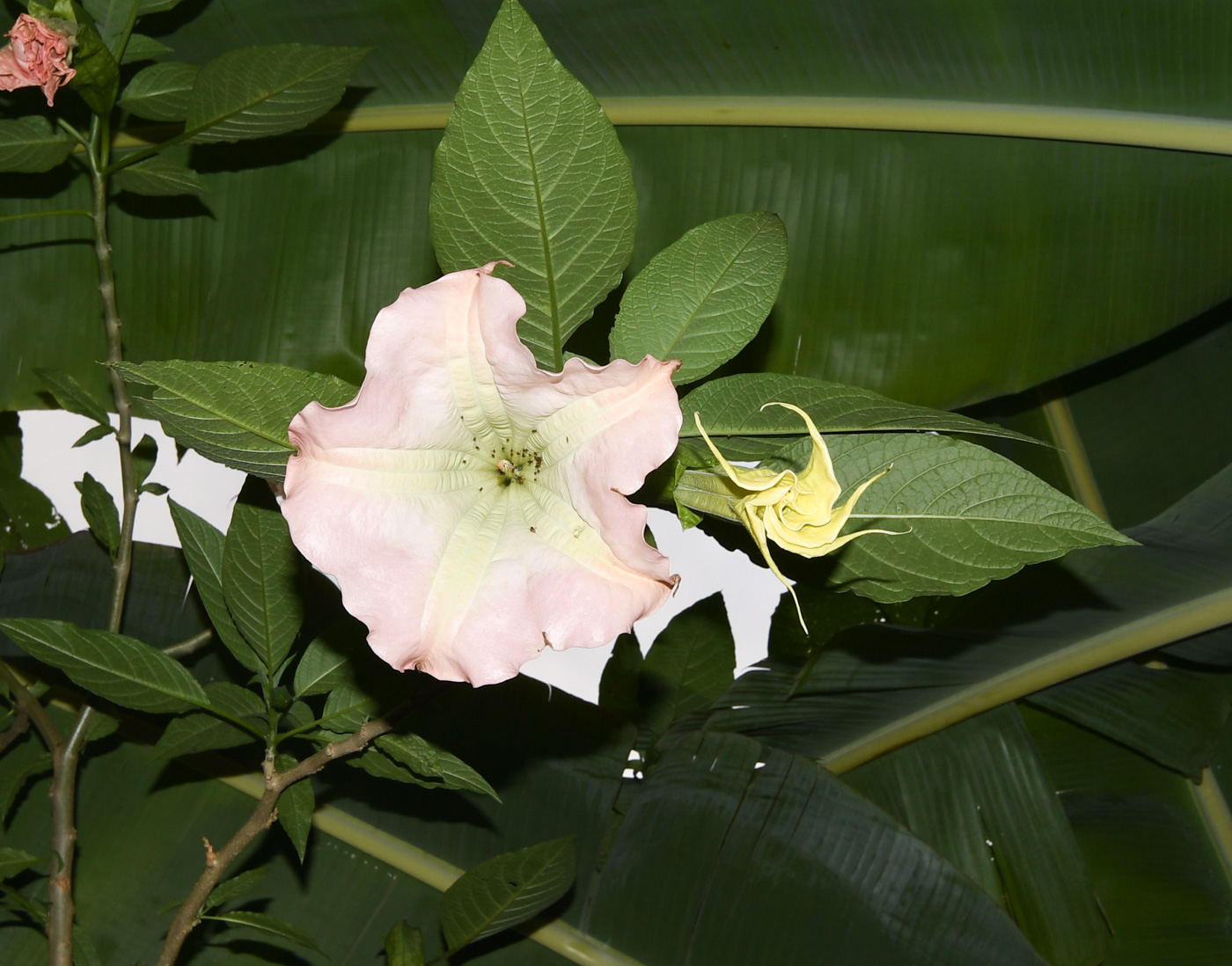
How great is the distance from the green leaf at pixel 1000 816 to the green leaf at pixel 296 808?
547mm

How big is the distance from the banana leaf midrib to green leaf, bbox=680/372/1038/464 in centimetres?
44

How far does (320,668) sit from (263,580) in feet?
0.23

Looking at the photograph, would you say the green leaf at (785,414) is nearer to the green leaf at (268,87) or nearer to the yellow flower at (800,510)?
the yellow flower at (800,510)

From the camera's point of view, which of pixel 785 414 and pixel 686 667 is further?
pixel 686 667

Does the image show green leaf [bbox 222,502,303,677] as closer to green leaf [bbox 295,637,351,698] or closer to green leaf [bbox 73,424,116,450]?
green leaf [bbox 295,637,351,698]

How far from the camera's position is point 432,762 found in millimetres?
502

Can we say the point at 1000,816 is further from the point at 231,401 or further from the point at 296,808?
the point at 231,401

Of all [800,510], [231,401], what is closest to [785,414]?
[800,510]

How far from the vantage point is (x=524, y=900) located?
2.06 ft

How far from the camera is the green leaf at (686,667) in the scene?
862mm

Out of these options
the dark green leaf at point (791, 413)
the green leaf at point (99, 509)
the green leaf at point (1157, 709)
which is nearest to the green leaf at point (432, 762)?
the dark green leaf at point (791, 413)

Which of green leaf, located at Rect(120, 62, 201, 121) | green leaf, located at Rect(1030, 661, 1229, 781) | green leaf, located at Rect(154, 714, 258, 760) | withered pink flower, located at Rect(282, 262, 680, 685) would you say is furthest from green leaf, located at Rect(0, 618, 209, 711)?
green leaf, located at Rect(1030, 661, 1229, 781)

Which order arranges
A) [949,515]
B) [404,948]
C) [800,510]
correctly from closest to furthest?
[800,510] < [949,515] < [404,948]

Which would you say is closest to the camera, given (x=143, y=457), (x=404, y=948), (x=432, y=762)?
(x=432, y=762)
